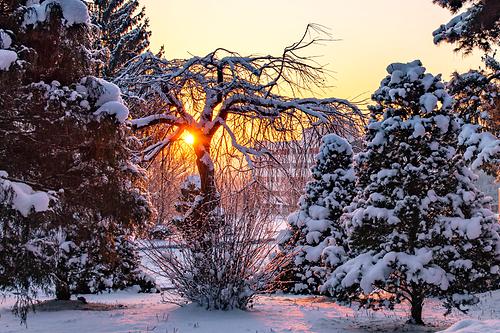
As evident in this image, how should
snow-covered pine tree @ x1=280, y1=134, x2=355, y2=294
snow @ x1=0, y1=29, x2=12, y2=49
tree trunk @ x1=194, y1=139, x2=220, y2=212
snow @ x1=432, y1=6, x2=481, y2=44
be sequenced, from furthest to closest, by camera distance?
snow-covered pine tree @ x1=280, y1=134, x2=355, y2=294 → tree trunk @ x1=194, y1=139, x2=220, y2=212 → snow @ x1=432, y1=6, x2=481, y2=44 → snow @ x1=0, y1=29, x2=12, y2=49

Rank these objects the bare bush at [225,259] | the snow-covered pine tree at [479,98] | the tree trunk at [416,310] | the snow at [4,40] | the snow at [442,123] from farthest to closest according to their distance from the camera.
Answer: the snow-covered pine tree at [479,98] < the bare bush at [225,259] < the tree trunk at [416,310] < the snow at [442,123] < the snow at [4,40]

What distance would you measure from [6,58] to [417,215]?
587 cm

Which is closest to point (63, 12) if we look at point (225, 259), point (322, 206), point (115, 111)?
point (115, 111)

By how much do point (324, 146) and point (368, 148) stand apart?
4.26 metres

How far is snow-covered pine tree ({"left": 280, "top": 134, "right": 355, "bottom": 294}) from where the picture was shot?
12.9 m

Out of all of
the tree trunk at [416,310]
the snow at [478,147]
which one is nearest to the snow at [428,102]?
the snow at [478,147]

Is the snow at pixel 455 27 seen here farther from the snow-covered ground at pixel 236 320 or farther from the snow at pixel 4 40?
the snow at pixel 4 40

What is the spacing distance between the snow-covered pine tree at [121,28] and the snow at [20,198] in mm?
20283

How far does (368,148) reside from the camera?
8.80 metres

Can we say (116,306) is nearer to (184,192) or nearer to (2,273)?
(2,273)

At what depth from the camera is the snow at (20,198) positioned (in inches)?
226

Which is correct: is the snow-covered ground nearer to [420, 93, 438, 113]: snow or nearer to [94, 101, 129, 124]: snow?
[94, 101, 129, 124]: snow

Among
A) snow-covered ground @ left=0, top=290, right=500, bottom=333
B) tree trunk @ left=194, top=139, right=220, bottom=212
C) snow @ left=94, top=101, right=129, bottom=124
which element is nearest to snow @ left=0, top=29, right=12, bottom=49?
snow @ left=94, top=101, right=129, bottom=124

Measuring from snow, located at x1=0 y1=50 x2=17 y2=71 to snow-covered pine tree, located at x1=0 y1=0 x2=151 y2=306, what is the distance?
0.11 m
